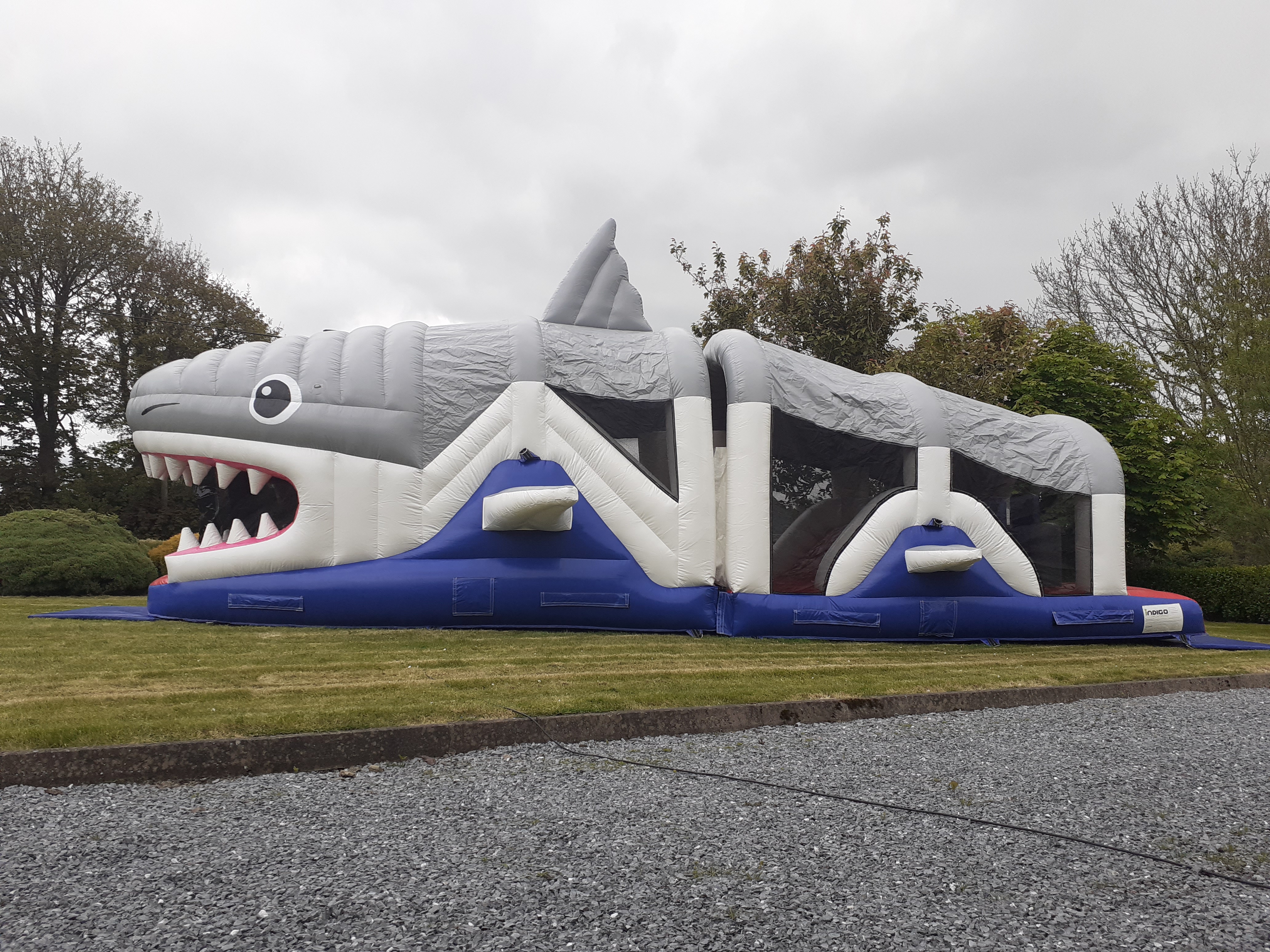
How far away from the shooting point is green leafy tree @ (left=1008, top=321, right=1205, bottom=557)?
14.6 m

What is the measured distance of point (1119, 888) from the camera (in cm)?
263

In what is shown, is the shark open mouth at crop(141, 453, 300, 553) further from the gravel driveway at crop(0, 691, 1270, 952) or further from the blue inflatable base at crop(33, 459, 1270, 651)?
the gravel driveway at crop(0, 691, 1270, 952)

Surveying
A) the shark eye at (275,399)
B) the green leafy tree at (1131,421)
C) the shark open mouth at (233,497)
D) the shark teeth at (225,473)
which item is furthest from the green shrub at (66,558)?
the green leafy tree at (1131,421)

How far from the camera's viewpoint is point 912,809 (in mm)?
3307

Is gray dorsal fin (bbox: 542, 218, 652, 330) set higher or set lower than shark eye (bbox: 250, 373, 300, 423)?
higher

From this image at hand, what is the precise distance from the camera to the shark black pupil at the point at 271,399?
7980 mm

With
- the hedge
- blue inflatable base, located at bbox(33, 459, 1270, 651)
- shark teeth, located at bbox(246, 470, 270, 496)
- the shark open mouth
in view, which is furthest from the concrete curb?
the hedge

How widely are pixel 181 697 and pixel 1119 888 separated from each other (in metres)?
4.40

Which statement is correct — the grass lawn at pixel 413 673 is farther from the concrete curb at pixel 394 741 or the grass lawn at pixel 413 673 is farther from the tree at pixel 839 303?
the tree at pixel 839 303

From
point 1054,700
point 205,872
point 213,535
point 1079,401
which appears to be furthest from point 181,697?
point 1079,401

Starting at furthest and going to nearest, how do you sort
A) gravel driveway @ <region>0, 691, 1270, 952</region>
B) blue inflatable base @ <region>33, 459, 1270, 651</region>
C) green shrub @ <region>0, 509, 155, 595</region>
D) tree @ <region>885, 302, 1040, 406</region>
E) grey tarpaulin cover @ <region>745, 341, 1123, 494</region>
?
tree @ <region>885, 302, 1040, 406</region> → green shrub @ <region>0, 509, 155, 595</region> → grey tarpaulin cover @ <region>745, 341, 1123, 494</region> → blue inflatable base @ <region>33, 459, 1270, 651</region> → gravel driveway @ <region>0, 691, 1270, 952</region>

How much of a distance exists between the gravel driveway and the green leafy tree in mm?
12193

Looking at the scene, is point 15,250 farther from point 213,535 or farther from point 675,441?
point 675,441

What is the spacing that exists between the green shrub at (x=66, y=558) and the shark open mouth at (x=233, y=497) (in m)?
4.10
